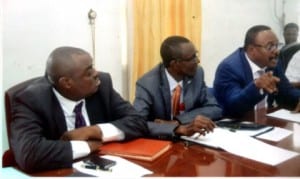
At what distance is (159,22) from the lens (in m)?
1.48

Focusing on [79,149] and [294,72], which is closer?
[79,149]

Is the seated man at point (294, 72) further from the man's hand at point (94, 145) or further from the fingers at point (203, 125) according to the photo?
the man's hand at point (94, 145)

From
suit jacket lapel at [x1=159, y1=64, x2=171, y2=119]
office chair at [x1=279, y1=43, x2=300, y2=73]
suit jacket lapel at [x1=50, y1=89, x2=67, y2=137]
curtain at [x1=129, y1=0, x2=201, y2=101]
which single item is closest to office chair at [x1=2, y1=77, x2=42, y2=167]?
suit jacket lapel at [x1=50, y1=89, x2=67, y2=137]

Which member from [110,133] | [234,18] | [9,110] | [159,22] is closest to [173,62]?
[159,22]

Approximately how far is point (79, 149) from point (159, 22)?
61 cm

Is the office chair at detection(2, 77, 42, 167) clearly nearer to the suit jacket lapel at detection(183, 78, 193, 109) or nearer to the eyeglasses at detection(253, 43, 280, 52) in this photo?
the suit jacket lapel at detection(183, 78, 193, 109)

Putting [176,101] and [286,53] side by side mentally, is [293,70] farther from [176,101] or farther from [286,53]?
[176,101]

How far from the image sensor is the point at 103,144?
1339mm

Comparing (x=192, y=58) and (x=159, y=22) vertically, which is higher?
(x=159, y=22)

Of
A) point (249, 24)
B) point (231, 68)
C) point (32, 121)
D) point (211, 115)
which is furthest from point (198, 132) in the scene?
point (32, 121)

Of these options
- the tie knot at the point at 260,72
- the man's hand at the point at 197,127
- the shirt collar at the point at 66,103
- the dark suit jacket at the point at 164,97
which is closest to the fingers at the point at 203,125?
the man's hand at the point at 197,127

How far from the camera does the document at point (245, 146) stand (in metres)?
1.25

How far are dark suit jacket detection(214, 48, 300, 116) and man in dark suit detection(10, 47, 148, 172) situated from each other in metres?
0.41

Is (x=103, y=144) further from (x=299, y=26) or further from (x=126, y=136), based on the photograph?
(x=299, y=26)
